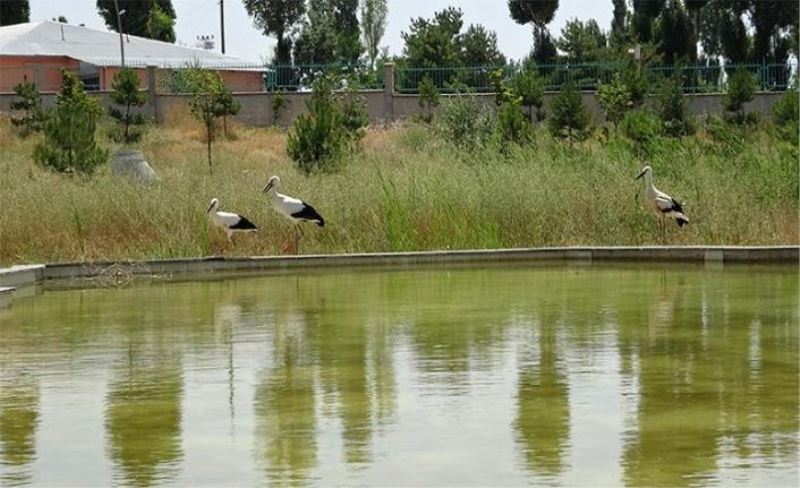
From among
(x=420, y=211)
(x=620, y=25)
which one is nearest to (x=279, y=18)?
(x=620, y=25)

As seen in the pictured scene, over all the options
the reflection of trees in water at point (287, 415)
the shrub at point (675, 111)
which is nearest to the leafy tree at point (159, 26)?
the shrub at point (675, 111)

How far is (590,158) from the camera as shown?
796 inches

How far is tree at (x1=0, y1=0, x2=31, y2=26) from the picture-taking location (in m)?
74.0

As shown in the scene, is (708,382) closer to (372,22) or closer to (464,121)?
(464,121)

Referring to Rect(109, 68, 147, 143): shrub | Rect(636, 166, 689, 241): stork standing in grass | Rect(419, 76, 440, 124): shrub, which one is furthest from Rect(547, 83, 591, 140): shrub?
Rect(636, 166, 689, 241): stork standing in grass

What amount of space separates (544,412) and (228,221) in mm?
8924

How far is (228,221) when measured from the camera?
16.6 meters

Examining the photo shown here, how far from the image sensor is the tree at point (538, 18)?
60.8 m

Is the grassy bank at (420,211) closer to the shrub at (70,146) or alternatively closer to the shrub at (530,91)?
the shrub at (70,146)

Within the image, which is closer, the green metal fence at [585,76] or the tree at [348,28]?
the green metal fence at [585,76]

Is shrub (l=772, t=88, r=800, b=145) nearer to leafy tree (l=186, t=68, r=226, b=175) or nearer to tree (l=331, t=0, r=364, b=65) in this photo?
leafy tree (l=186, t=68, r=226, b=175)

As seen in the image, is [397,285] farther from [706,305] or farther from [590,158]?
[590,158]

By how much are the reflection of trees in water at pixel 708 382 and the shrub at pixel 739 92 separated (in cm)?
2935

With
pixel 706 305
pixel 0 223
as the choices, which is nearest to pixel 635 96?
pixel 0 223
